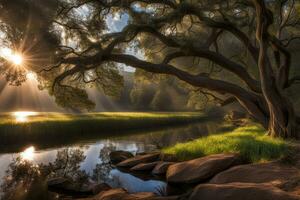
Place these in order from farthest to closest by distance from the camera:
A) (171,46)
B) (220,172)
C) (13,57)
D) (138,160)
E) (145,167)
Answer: (171,46) < (13,57) < (138,160) < (145,167) < (220,172)

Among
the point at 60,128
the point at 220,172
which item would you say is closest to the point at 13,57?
the point at 60,128

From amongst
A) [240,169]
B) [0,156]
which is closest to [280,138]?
[240,169]

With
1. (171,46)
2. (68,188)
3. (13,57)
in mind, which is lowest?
(68,188)

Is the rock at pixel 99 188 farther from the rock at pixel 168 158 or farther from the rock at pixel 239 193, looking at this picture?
the rock at pixel 168 158

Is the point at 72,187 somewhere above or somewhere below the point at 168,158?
below

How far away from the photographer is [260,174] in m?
9.83

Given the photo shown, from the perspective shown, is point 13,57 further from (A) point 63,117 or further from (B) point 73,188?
(A) point 63,117

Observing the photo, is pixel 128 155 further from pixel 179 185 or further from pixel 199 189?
pixel 199 189

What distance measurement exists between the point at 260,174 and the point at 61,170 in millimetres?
10210

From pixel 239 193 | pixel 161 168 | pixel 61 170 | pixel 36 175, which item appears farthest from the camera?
pixel 61 170

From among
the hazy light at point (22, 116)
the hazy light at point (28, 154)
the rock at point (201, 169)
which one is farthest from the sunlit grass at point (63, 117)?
the rock at point (201, 169)

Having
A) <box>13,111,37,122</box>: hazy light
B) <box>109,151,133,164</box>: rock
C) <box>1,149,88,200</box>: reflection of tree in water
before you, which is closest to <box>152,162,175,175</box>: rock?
<box>1,149,88,200</box>: reflection of tree in water

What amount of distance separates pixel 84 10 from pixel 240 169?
15155mm

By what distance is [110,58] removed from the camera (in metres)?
18.5
